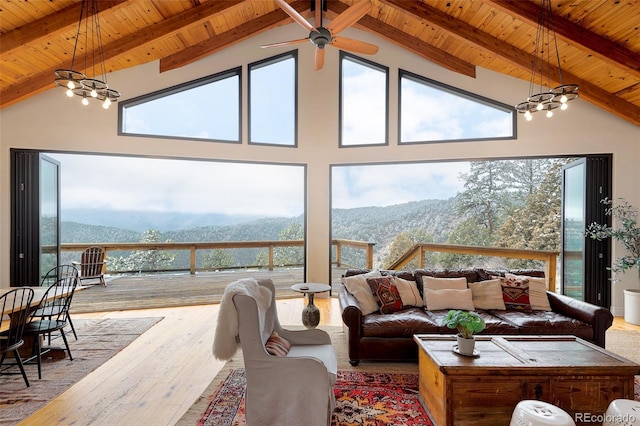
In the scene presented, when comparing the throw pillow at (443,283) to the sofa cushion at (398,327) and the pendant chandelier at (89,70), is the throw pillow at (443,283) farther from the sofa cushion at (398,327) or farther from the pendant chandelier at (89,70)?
the pendant chandelier at (89,70)

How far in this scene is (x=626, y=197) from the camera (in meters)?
4.92

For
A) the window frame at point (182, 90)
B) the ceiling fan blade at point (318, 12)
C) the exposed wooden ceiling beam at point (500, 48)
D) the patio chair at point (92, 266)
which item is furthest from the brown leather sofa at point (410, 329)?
the patio chair at point (92, 266)

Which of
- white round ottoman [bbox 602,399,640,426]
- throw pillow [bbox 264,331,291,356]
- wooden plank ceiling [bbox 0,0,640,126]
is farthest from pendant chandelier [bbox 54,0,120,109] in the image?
white round ottoman [bbox 602,399,640,426]

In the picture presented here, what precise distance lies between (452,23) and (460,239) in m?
3.87

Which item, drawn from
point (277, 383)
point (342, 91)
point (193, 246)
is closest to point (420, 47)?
point (342, 91)

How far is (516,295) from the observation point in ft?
12.1

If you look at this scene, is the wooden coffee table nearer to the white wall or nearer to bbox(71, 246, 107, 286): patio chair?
the white wall

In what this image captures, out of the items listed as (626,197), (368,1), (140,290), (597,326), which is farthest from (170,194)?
(626,197)

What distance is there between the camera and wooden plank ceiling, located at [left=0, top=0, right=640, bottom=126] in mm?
3689

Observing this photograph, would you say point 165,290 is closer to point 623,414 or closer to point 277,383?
point 277,383

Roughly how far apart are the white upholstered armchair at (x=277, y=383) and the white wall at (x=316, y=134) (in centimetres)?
383

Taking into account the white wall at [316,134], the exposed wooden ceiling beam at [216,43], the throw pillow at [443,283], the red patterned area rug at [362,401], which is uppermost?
the exposed wooden ceiling beam at [216,43]

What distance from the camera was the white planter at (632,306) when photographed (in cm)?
453

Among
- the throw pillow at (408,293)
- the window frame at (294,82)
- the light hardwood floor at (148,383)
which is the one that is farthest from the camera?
the window frame at (294,82)
